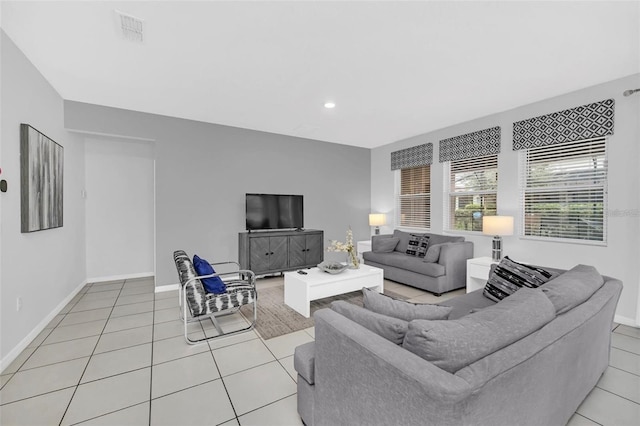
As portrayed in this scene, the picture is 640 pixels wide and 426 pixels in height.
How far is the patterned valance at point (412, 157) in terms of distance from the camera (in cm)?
531

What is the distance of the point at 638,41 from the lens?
2441 mm

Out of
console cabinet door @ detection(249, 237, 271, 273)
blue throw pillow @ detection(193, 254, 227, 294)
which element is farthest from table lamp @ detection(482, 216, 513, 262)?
blue throw pillow @ detection(193, 254, 227, 294)

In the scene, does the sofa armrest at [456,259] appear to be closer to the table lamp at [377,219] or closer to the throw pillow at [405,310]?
the table lamp at [377,219]

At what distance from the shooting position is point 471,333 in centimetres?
113

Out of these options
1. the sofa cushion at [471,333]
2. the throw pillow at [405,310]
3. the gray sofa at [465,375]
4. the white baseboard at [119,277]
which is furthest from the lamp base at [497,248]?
the white baseboard at [119,277]


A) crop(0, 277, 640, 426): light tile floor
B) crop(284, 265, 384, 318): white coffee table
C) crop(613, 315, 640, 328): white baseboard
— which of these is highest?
crop(284, 265, 384, 318): white coffee table

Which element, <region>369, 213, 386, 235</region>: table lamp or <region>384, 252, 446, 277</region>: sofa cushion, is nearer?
<region>384, 252, 446, 277</region>: sofa cushion

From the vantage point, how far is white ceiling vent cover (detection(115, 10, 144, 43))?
6.97 feet

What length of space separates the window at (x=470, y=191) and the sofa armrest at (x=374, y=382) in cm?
400

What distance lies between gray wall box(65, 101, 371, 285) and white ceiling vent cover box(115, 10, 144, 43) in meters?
2.15

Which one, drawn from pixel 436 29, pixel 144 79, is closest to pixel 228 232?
pixel 144 79

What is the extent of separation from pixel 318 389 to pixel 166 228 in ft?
12.6

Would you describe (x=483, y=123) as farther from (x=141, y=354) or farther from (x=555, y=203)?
(x=141, y=354)

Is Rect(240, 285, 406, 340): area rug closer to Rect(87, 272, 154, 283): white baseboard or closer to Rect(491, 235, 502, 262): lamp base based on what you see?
Rect(491, 235, 502, 262): lamp base
